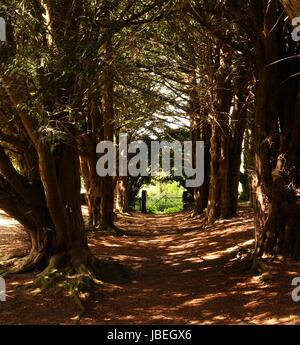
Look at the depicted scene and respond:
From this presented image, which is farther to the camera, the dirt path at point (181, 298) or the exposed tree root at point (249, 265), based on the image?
the exposed tree root at point (249, 265)

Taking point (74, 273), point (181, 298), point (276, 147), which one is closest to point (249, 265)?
point (181, 298)

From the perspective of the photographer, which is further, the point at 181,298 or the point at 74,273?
the point at 74,273

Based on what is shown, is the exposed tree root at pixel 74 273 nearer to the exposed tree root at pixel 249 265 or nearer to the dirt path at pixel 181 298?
the dirt path at pixel 181 298

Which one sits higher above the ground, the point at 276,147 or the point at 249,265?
the point at 276,147

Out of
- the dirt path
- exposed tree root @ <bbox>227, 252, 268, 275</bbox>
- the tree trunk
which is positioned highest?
the tree trunk

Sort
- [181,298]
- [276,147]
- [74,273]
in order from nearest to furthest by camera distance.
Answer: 1. [181,298]
2. [74,273]
3. [276,147]

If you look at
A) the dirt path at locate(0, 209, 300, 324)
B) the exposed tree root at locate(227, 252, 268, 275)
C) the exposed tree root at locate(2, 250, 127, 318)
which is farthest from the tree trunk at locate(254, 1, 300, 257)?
the exposed tree root at locate(2, 250, 127, 318)


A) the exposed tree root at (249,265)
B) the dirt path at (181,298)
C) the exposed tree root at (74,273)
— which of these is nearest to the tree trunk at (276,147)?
the exposed tree root at (249,265)

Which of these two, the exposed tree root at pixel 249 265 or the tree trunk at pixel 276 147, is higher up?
the tree trunk at pixel 276 147

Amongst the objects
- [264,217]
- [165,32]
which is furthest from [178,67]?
[264,217]

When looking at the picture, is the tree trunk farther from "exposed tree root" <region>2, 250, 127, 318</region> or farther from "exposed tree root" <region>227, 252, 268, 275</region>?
"exposed tree root" <region>2, 250, 127, 318</region>

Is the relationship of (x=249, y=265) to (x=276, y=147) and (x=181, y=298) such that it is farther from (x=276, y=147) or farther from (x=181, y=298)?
(x=276, y=147)
